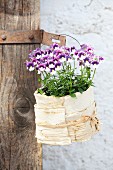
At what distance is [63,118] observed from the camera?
273cm

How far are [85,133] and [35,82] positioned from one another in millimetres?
599

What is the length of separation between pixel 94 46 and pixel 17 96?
2.63ft

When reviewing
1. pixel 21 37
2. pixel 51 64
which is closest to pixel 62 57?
pixel 51 64

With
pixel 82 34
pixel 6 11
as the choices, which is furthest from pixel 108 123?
pixel 6 11

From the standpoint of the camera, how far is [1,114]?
3.29m

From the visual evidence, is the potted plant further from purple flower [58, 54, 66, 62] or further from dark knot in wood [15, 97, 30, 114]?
dark knot in wood [15, 97, 30, 114]

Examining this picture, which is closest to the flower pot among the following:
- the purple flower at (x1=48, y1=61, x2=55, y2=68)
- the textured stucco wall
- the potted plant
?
the potted plant

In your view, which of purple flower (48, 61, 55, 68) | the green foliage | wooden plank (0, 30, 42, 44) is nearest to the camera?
purple flower (48, 61, 55, 68)

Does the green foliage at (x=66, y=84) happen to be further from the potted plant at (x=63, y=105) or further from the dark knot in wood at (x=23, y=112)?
the dark knot in wood at (x=23, y=112)

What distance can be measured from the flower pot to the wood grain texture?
1.55ft

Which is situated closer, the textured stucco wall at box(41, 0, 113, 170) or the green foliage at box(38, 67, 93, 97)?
the green foliage at box(38, 67, 93, 97)

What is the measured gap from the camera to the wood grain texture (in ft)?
10.5

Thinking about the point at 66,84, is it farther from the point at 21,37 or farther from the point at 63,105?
the point at 21,37

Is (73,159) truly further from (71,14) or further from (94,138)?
(71,14)
